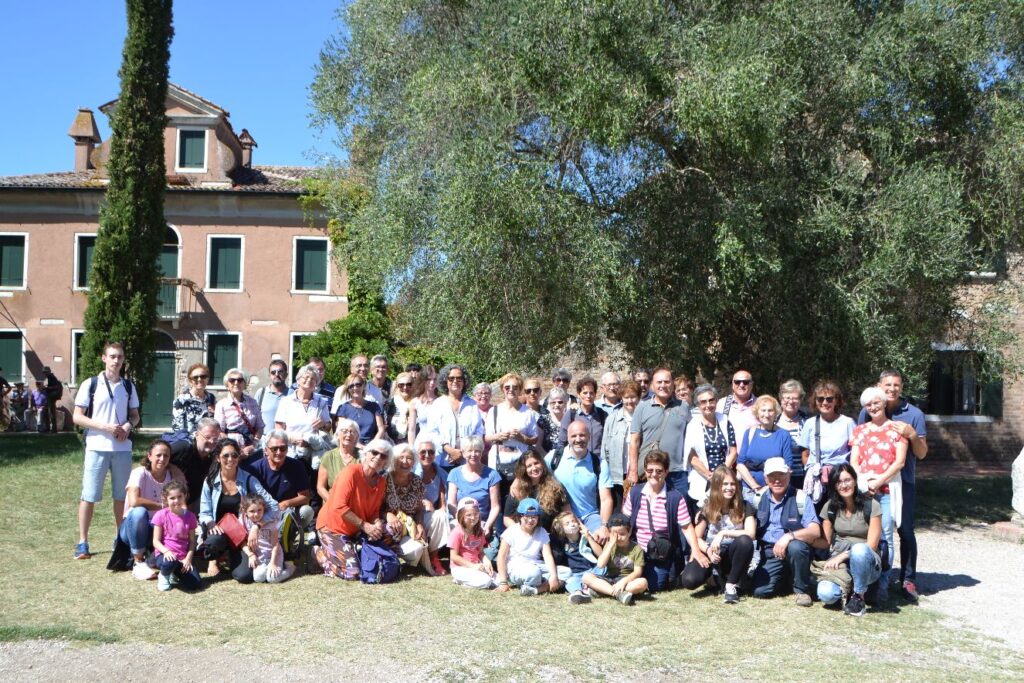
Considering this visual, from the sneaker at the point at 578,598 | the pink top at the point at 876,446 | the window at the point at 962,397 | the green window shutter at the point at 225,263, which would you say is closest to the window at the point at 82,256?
the green window shutter at the point at 225,263

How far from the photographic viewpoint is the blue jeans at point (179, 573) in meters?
6.97

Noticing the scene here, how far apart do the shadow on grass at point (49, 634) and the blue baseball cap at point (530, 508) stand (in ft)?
9.90

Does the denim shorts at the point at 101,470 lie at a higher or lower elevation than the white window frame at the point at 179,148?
lower

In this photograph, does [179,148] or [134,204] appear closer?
[134,204]

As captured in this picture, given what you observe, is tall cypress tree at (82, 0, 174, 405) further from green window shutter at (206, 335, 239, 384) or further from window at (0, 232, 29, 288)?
window at (0, 232, 29, 288)

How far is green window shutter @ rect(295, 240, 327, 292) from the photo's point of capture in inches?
950

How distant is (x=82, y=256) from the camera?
2398cm

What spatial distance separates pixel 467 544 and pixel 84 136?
72.0ft

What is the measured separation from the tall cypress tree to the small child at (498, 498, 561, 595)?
11329 mm

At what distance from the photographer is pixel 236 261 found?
24203 millimetres

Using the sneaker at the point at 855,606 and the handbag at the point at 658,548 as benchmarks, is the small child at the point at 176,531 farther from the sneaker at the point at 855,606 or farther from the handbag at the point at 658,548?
the sneaker at the point at 855,606

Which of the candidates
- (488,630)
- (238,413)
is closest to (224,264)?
(238,413)

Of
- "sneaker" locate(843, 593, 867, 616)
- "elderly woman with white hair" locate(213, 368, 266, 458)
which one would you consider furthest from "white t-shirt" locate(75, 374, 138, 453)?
"sneaker" locate(843, 593, 867, 616)

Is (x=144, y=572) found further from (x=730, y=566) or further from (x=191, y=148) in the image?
(x=191, y=148)
